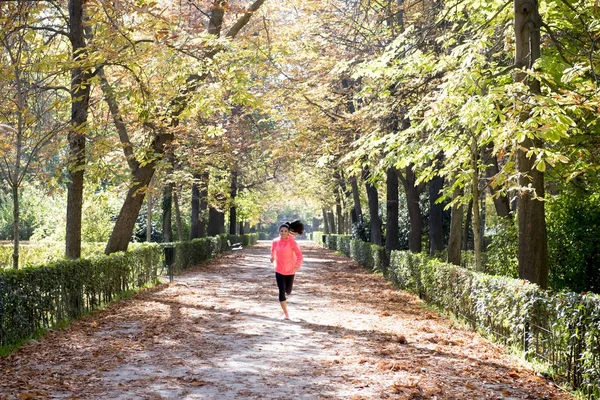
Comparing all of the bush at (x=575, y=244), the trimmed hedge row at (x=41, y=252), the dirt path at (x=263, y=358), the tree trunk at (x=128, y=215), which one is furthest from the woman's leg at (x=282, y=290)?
the trimmed hedge row at (x=41, y=252)

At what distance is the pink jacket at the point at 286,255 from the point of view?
1313cm

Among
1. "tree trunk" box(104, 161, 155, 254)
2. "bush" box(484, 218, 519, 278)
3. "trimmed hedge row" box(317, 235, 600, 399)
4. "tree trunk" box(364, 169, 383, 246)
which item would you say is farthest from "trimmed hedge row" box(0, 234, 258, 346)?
"tree trunk" box(364, 169, 383, 246)

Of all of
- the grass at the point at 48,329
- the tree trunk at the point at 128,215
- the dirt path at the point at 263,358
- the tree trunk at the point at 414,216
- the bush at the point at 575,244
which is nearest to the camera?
the dirt path at the point at 263,358

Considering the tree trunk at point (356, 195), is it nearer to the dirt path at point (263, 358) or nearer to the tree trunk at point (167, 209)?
the tree trunk at point (167, 209)

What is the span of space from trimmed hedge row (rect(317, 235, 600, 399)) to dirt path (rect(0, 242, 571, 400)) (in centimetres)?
30

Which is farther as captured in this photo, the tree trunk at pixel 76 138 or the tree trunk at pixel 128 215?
the tree trunk at pixel 128 215

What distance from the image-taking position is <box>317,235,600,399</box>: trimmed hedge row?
7043 mm

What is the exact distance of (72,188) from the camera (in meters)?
15.4

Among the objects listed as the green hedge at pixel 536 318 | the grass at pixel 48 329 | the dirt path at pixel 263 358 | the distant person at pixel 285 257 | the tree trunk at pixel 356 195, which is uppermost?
the tree trunk at pixel 356 195

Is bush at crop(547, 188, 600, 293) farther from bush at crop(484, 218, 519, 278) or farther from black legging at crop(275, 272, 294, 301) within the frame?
black legging at crop(275, 272, 294, 301)

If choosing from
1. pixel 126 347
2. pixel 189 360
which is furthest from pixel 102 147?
pixel 189 360

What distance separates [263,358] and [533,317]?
3.60 metres

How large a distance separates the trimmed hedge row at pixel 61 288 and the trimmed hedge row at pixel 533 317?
7.10 m

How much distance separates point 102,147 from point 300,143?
953 cm
